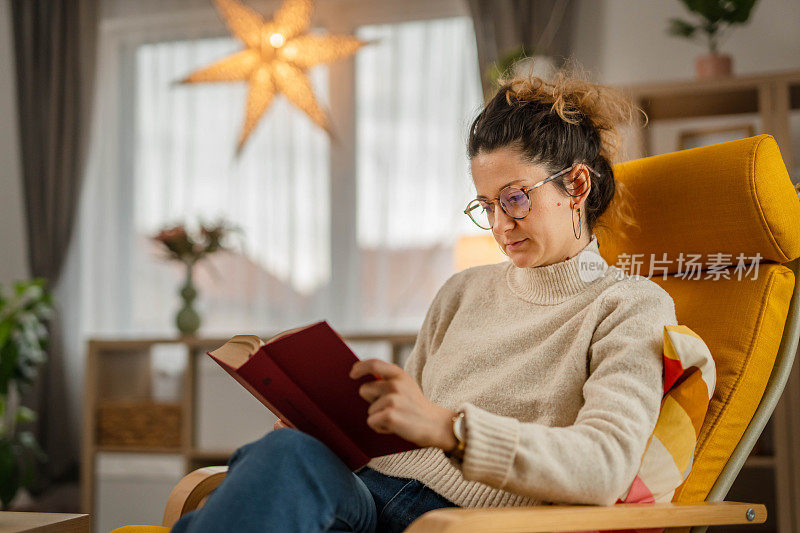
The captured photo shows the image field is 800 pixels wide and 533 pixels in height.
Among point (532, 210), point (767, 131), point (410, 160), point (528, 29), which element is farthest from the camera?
point (410, 160)

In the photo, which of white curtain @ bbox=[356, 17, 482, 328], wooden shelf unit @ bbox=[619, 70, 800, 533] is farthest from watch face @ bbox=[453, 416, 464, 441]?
white curtain @ bbox=[356, 17, 482, 328]

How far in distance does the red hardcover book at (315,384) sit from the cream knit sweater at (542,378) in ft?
0.46

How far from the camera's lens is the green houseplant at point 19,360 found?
2.90 m

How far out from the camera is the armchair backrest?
Result: 1.21 meters

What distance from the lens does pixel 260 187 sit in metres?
3.31

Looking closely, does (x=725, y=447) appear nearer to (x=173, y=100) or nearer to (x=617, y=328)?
(x=617, y=328)

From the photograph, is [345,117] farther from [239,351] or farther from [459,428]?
[459,428]

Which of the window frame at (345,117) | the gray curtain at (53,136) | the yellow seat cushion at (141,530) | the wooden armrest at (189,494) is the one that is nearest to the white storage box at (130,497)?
the gray curtain at (53,136)

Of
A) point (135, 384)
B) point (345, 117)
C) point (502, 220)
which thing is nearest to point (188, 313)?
point (135, 384)

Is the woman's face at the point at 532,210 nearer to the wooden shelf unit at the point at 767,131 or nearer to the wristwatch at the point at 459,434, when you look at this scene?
the wristwatch at the point at 459,434

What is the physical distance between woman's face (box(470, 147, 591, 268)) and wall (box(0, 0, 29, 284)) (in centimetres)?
283

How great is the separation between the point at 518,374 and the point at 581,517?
33cm

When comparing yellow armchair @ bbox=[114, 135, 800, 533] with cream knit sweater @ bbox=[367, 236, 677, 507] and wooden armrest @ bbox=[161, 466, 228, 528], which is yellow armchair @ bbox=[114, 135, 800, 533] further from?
cream knit sweater @ bbox=[367, 236, 677, 507]

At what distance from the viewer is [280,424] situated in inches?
52.6
